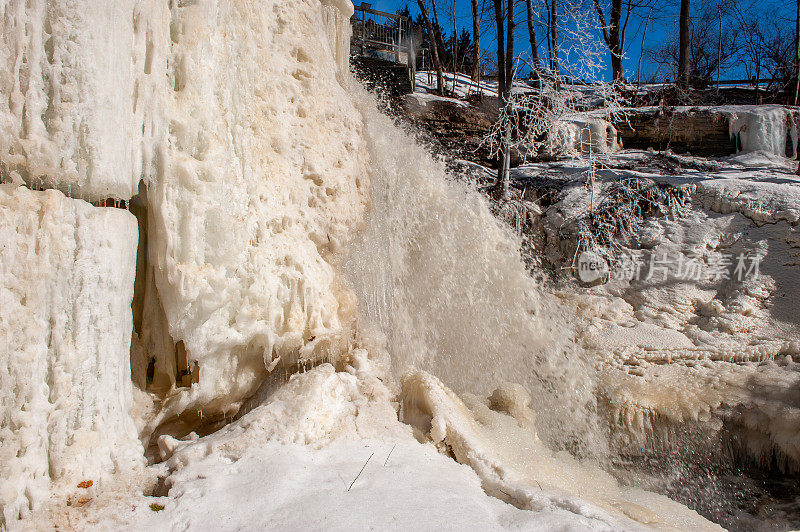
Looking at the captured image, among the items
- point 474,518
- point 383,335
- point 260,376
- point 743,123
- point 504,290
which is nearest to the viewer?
point 474,518

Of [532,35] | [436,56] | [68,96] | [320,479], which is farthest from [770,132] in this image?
[68,96]

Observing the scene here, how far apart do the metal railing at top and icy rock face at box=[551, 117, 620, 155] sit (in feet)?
21.2

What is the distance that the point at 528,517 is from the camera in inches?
80.7

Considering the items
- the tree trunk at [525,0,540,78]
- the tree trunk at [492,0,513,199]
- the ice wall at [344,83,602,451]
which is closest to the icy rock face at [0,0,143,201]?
the ice wall at [344,83,602,451]

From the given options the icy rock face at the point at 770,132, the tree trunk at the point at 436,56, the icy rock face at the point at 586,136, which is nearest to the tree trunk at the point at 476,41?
the tree trunk at the point at 436,56

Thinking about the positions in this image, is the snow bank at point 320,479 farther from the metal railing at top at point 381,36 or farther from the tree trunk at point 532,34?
the metal railing at top at point 381,36

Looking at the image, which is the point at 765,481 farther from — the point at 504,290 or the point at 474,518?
the point at 474,518

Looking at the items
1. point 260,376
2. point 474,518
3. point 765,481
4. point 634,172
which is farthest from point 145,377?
point 634,172

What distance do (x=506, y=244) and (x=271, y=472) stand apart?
13.3ft

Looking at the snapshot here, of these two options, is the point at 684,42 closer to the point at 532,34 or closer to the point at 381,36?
the point at 532,34

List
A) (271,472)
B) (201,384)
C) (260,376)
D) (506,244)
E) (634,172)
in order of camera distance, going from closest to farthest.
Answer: (271,472) < (201,384) < (260,376) < (506,244) < (634,172)

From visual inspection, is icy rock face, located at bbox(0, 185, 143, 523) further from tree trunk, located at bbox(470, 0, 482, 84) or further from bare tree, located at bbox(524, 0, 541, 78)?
tree trunk, located at bbox(470, 0, 482, 84)

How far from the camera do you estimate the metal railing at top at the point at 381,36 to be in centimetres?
1486

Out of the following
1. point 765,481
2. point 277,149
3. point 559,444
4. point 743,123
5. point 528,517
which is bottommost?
point 765,481
